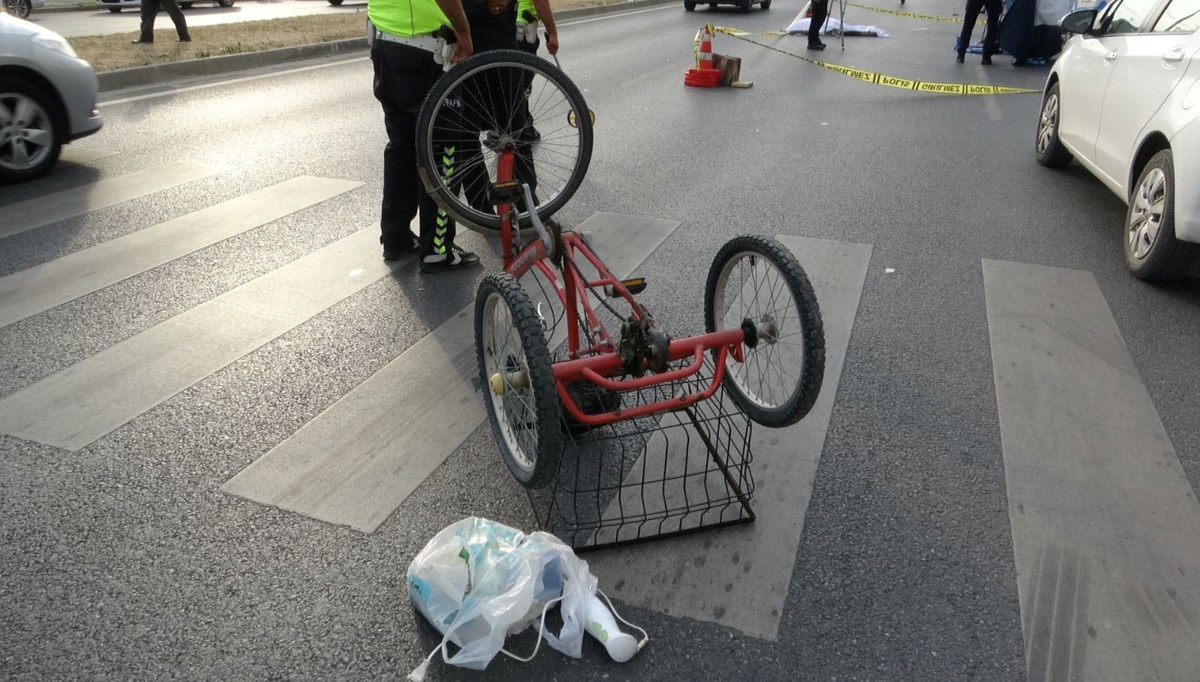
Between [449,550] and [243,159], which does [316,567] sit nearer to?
[449,550]

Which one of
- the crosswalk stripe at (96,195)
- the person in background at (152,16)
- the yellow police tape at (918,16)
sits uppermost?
the person in background at (152,16)

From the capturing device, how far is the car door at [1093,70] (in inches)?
247

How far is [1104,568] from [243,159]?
23.0 ft

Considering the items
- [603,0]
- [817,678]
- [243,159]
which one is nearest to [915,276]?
[817,678]

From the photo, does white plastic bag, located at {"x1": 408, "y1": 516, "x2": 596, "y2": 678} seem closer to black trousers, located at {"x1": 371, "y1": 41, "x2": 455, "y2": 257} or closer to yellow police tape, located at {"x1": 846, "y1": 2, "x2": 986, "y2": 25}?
black trousers, located at {"x1": 371, "y1": 41, "x2": 455, "y2": 257}

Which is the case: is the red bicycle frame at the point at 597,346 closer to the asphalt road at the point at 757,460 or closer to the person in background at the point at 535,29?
the asphalt road at the point at 757,460

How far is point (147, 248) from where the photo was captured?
538cm

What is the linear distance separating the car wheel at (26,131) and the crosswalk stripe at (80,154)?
16.8 inches

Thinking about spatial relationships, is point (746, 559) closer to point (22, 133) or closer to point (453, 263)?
point (453, 263)

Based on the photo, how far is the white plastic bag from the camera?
239cm

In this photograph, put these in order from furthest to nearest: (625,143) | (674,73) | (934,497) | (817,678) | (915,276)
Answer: (674,73)
(625,143)
(915,276)
(934,497)
(817,678)

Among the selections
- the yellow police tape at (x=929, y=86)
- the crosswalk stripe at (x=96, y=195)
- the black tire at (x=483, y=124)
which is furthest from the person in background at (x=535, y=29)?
the yellow police tape at (x=929, y=86)

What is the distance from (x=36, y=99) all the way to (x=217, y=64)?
5.21 m

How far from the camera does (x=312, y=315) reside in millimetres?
4578
